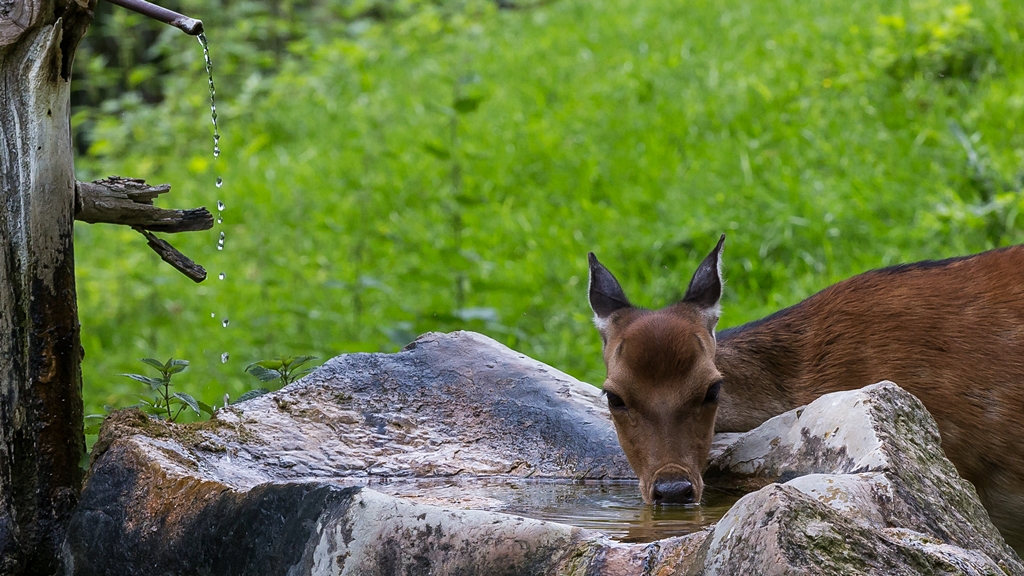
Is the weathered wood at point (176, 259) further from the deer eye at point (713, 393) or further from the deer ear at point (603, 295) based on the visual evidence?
the deer eye at point (713, 393)

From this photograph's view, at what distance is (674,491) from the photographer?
401 cm

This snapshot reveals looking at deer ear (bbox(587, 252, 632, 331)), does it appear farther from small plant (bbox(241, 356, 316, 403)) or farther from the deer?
Answer: small plant (bbox(241, 356, 316, 403))

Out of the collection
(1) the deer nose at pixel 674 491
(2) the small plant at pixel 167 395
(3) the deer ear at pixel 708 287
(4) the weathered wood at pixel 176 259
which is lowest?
(1) the deer nose at pixel 674 491

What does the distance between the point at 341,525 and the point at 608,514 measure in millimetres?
1156

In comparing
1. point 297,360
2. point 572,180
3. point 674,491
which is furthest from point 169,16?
point 572,180

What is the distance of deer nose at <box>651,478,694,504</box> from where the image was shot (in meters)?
4.02

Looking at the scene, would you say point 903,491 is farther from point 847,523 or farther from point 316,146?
point 316,146

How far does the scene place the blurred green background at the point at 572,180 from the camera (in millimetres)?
8266

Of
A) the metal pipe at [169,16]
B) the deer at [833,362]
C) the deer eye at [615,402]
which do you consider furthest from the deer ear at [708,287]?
the metal pipe at [169,16]

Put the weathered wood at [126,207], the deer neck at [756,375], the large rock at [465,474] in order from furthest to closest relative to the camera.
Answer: the deer neck at [756,375] → the weathered wood at [126,207] → the large rock at [465,474]

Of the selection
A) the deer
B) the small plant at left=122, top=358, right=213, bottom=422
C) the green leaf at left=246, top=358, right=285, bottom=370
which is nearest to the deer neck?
the deer

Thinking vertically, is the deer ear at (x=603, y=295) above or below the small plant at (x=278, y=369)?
above

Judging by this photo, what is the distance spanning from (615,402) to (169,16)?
2.07 metres

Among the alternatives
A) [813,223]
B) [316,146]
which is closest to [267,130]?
[316,146]
